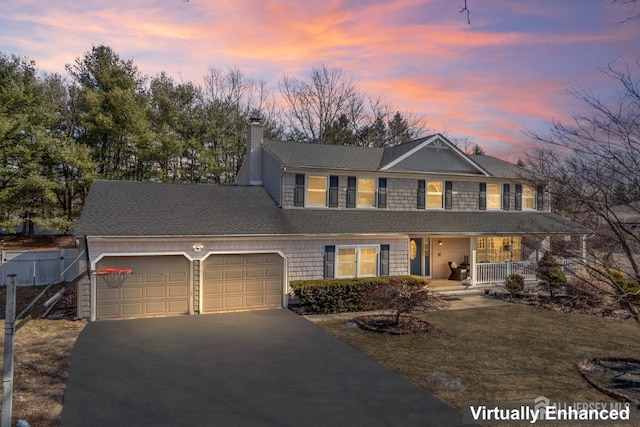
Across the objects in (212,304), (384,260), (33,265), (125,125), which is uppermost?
(125,125)

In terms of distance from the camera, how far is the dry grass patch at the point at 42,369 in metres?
7.17

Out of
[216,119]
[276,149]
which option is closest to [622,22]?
[276,149]

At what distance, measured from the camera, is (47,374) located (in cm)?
892

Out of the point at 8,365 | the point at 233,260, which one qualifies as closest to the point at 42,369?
the point at 8,365

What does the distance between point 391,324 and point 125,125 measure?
2470 centimetres

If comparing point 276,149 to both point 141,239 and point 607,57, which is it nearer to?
point 141,239

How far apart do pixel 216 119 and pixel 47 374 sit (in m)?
30.6

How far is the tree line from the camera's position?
25.8 meters

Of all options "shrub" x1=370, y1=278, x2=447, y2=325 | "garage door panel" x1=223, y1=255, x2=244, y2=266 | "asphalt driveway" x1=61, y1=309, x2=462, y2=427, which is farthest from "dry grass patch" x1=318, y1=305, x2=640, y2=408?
"garage door panel" x1=223, y1=255, x2=244, y2=266

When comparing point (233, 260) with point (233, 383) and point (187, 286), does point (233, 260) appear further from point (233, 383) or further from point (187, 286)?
point (233, 383)

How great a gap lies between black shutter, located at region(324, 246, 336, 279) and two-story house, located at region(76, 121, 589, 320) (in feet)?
0.14

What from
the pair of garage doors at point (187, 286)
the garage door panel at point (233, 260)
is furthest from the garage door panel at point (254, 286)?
the garage door panel at point (233, 260)

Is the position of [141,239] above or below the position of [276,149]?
below

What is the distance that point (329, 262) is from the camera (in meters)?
16.8
